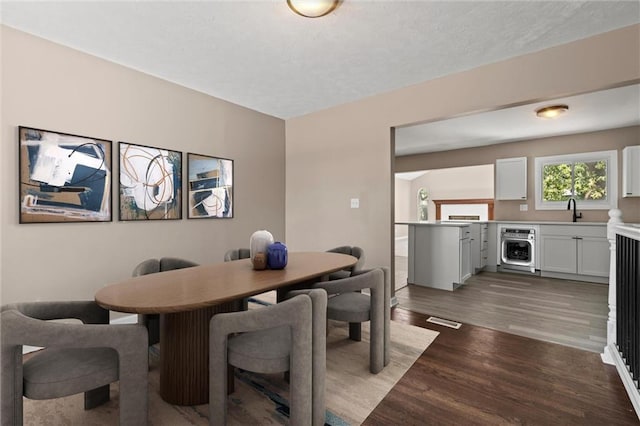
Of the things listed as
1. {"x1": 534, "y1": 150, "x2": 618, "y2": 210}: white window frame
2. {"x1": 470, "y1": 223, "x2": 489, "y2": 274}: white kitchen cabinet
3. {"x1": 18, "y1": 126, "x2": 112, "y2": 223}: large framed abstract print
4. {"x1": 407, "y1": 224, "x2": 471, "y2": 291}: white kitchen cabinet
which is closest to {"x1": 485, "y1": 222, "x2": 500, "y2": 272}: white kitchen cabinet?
{"x1": 470, "y1": 223, "x2": 489, "y2": 274}: white kitchen cabinet

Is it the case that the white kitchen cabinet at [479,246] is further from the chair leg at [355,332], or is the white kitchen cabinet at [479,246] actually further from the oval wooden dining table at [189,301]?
the oval wooden dining table at [189,301]

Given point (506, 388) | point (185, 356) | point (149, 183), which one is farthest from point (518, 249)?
point (149, 183)

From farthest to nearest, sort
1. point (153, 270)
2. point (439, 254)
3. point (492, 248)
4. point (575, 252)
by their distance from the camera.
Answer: point (492, 248)
point (575, 252)
point (439, 254)
point (153, 270)

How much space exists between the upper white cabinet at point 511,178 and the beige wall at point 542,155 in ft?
0.42

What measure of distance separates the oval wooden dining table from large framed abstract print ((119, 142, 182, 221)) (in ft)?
4.42

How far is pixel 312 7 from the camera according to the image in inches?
76.7

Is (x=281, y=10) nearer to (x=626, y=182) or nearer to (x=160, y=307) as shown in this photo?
(x=160, y=307)

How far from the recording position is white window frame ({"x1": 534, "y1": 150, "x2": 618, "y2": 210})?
4.72 metres

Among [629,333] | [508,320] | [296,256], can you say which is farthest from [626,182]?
[296,256]

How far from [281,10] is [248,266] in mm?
1855

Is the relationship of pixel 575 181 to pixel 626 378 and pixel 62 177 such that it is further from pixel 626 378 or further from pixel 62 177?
pixel 62 177

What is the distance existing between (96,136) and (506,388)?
379 centimetres

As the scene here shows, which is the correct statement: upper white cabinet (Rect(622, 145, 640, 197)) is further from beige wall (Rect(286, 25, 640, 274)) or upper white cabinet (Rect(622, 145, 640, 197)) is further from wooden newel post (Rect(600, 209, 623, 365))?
wooden newel post (Rect(600, 209, 623, 365))

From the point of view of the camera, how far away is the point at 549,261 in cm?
489
